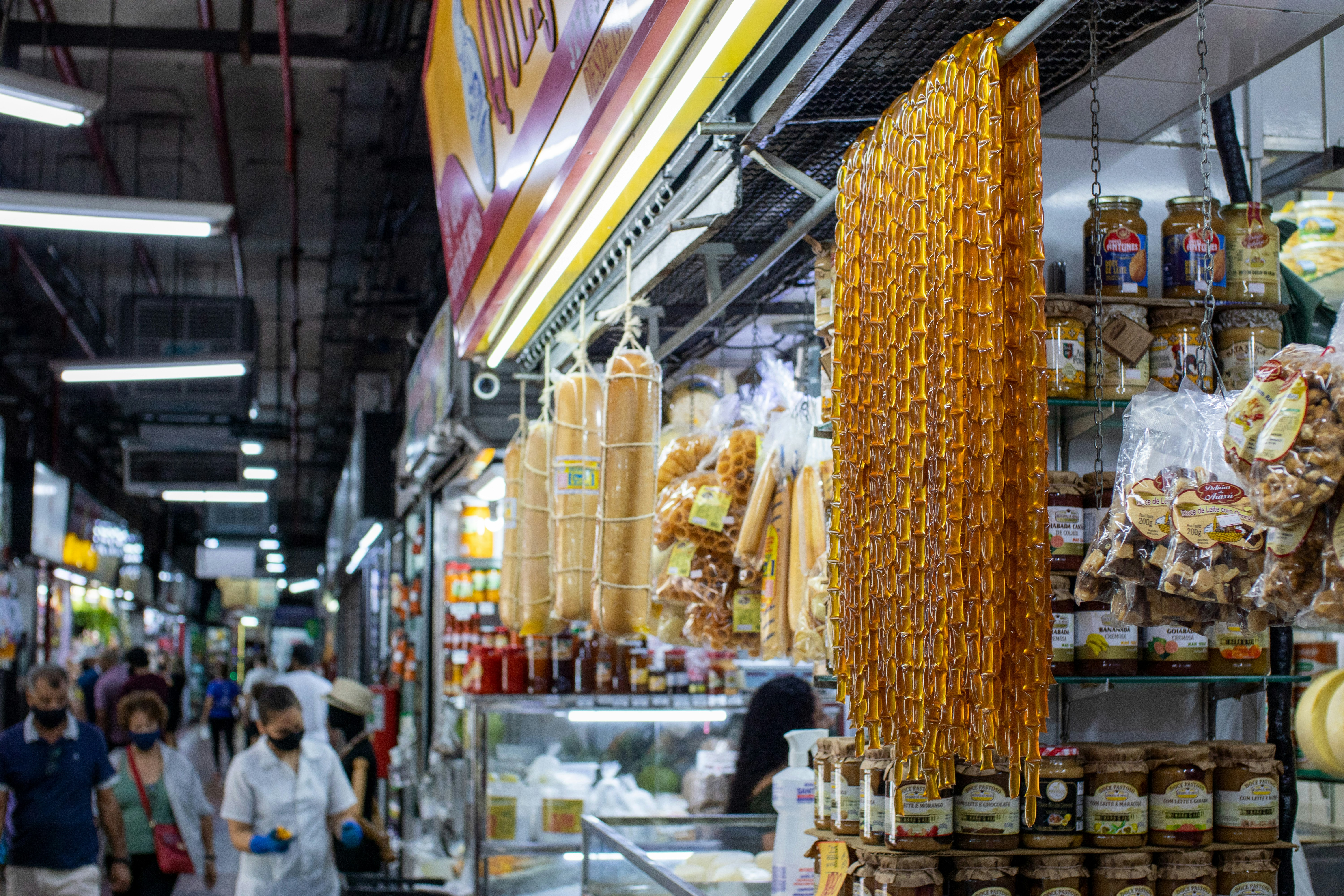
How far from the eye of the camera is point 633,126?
2.47 m

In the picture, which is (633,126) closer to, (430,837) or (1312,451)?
(1312,451)

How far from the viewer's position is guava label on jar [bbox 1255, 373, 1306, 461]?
1.25 metres

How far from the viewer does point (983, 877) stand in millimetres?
1997

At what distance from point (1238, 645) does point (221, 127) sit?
25.8 ft

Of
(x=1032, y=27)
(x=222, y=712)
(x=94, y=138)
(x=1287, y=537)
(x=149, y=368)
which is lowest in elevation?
(x=222, y=712)

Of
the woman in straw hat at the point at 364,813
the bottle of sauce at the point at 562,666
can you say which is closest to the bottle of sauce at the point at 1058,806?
the bottle of sauce at the point at 562,666

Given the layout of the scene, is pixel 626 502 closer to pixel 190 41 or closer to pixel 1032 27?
pixel 1032 27

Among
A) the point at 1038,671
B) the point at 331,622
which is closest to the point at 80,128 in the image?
the point at 1038,671

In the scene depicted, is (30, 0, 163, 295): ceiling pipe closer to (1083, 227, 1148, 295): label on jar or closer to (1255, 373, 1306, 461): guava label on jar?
(1083, 227, 1148, 295): label on jar

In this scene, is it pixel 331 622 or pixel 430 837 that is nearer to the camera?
pixel 430 837

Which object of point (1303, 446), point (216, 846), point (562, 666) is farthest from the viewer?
point (216, 846)

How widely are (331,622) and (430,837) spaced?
22.1 meters

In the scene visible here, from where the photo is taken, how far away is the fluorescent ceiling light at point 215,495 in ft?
48.1

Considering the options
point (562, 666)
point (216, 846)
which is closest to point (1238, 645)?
point (562, 666)
